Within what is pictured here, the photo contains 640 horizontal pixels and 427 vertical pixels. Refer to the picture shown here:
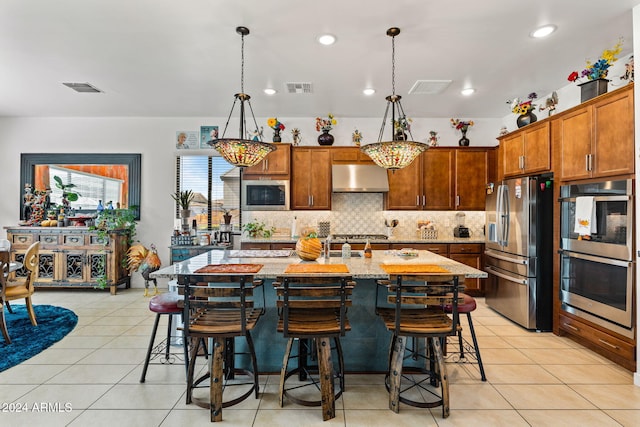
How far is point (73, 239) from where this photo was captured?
5.25 metres

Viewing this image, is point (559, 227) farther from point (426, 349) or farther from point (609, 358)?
point (426, 349)

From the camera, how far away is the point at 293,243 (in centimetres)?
510

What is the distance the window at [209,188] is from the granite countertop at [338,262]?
2.45 meters

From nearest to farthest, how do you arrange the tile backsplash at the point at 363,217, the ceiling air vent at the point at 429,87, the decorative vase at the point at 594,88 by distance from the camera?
1. the decorative vase at the point at 594,88
2. the ceiling air vent at the point at 429,87
3. the tile backsplash at the point at 363,217

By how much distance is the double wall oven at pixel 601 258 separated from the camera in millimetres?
2758

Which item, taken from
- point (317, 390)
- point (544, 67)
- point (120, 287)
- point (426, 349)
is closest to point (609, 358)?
point (426, 349)

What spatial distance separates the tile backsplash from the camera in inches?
225

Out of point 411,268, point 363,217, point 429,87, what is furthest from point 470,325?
point 363,217

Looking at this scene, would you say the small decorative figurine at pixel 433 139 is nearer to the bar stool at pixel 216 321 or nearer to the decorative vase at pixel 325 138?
the decorative vase at pixel 325 138

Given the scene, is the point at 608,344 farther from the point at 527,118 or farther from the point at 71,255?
the point at 71,255

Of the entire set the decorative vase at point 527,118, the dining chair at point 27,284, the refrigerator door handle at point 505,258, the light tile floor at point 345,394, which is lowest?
the light tile floor at point 345,394

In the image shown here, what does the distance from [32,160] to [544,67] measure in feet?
25.5

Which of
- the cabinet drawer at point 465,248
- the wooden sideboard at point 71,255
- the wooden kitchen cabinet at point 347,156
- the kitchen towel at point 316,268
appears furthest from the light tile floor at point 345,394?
the wooden kitchen cabinet at point 347,156

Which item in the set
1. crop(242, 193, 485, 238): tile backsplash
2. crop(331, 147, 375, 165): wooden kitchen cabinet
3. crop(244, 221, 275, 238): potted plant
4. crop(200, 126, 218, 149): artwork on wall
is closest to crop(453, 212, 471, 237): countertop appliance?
crop(242, 193, 485, 238): tile backsplash
